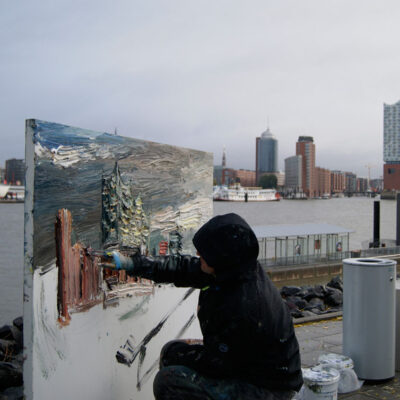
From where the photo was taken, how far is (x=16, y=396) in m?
4.72

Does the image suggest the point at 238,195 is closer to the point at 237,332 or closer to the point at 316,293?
the point at 316,293

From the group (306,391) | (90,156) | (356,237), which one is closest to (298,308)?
(306,391)

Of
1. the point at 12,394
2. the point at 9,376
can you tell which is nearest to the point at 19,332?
the point at 9,376

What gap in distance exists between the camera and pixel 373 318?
504 cm

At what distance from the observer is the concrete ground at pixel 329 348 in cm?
477

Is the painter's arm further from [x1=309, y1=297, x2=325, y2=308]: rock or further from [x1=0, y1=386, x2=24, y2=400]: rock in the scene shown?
[x1=309, y1=297, x2=325, y2=308]: rock

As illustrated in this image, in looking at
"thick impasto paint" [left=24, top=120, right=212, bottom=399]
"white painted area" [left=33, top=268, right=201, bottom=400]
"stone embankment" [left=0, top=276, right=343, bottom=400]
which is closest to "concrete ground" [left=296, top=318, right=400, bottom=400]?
"stone embankment" [left=0, top=276, right=343, bottom=400]

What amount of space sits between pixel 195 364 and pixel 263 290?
0.58m

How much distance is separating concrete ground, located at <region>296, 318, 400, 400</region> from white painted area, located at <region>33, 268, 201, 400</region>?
6.53ft

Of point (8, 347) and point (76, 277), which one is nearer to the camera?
point (76, 277)

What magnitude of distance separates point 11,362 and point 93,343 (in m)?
3.40

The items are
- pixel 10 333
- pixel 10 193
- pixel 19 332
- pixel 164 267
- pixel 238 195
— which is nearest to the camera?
pixel 164 267

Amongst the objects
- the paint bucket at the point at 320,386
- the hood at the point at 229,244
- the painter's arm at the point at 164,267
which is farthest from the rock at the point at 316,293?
the hood at the point at 229,244

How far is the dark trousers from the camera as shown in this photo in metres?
2.53
